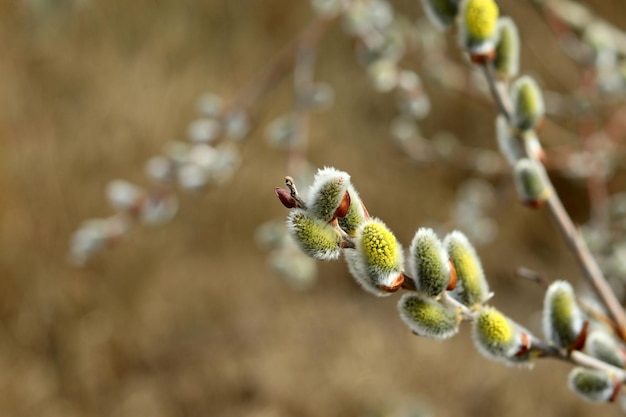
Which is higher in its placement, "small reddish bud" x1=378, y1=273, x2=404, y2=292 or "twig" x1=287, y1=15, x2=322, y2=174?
"twig" x1=287, y1=15, x2=322, y2=174

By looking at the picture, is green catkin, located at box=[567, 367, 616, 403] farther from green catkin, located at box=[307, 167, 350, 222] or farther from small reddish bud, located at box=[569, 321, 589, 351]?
green catkin, located at box=[307, 167, 350, 222]

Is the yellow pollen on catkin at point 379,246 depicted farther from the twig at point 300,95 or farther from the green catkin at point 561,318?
the twig at point 300,95

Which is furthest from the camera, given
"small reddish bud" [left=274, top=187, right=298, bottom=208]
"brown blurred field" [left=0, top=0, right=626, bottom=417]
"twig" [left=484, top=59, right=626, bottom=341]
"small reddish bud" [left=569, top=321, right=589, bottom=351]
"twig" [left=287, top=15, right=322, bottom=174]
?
"brown blurred field" [left=0, top=0, right=626, bottom=417]

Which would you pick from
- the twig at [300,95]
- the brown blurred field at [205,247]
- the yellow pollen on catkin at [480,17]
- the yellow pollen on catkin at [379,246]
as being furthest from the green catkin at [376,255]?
the brown blurred field at [205,247]

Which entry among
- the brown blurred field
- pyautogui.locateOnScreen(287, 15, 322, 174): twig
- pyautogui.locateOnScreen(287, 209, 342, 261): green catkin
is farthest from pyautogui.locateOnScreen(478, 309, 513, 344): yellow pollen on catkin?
the brown blurred field

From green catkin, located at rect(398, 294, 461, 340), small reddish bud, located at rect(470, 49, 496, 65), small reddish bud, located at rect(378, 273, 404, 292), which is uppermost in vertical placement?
small reddish bud, located at rect(470, 49, 496, 65)

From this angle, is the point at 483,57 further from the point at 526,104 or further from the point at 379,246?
the point at 379,246

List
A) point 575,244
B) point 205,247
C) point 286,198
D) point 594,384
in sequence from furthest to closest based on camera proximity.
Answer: point 205,247 < point 575,244 < point 594,384 < point 286,198

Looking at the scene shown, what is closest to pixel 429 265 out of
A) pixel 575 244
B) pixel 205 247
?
pixel 575 244
